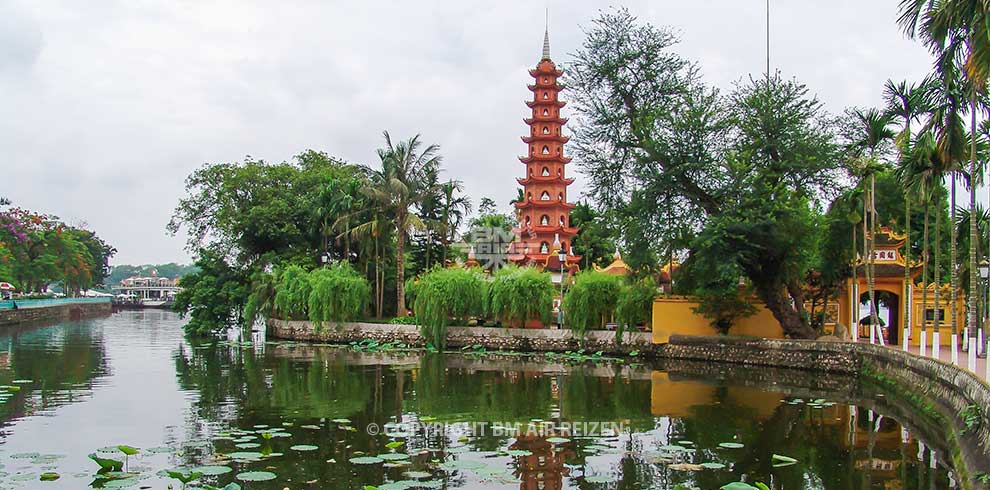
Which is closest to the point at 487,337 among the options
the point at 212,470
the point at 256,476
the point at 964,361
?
the point at 964,361

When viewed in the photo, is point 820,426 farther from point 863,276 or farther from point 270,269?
point 270,269

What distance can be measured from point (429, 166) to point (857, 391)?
20887mm

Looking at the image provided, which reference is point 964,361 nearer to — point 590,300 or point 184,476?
point 590,300

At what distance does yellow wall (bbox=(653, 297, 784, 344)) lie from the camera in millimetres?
27625

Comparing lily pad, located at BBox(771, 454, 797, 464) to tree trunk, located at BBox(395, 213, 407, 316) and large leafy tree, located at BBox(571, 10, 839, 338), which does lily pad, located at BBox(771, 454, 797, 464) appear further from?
tree trunk, located at BBox(395, 213, 407, 316)

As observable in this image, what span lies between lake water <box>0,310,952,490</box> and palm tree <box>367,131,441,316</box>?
455 inches

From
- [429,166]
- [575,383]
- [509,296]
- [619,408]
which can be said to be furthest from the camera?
[429,166]

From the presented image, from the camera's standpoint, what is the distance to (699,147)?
25828 mm

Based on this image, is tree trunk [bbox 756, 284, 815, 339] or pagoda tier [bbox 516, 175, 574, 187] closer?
tree trunk [bbox 756, 284, 815, 339]

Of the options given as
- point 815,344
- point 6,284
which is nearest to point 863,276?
point 815,344

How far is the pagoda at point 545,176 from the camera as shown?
45.6 metres

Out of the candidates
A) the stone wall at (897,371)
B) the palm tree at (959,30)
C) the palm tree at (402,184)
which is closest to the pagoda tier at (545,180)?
the palm tree at (402,184)

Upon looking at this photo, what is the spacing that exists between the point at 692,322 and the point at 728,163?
543 centimetres

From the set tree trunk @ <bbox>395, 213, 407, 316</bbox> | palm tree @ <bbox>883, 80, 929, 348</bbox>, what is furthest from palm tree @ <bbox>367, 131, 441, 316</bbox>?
palm tree @ <bbox>883, 80, 929, 348</bbox>
